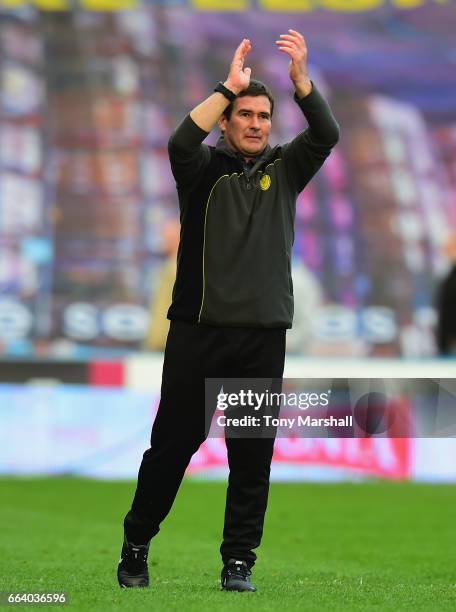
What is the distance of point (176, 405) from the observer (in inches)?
209

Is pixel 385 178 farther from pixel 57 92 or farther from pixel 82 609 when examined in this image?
pixel 82 609

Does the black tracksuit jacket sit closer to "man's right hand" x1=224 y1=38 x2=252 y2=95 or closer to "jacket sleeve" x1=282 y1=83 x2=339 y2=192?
"jacket sleeve" x1=282 y1=83 x2=339 y2=192

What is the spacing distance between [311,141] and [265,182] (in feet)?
0.78

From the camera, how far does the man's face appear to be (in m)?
5.27

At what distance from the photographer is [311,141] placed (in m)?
5.30

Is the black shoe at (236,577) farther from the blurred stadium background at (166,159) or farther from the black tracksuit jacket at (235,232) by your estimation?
the blurred stadium background at (166,159)

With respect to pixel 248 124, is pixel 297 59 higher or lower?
higher

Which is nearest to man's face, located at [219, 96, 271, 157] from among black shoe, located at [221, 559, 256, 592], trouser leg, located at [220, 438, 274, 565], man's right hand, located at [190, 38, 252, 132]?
man's right hand, located at [190, 38, 252, 132]

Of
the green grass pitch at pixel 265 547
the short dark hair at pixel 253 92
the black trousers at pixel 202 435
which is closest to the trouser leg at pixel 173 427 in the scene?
the black trousers at pixel 202 435

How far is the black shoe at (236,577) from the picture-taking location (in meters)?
5.29

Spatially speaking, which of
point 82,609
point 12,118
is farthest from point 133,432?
point 82,609

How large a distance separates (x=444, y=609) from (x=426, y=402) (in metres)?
1.24

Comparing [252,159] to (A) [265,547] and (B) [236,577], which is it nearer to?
(B) [236,577]

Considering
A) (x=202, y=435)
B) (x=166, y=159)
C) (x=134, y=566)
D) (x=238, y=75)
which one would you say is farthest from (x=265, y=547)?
(x=166, y=159)
